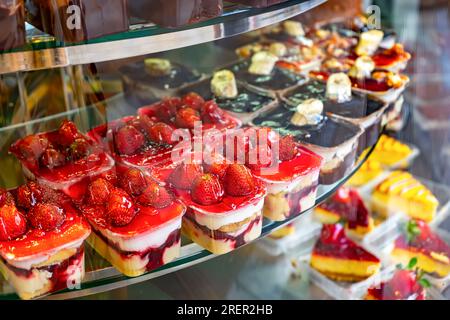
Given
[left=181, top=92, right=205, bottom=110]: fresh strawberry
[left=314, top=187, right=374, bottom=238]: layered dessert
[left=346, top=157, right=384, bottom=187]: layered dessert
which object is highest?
[left=181, top=92, right=205, bottom=110]: fresh strawberry

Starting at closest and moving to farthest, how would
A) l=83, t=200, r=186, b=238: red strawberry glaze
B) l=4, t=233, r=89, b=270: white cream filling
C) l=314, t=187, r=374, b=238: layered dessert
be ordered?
1. l=4, t=233, r=89, b=270: white cream filling
2. l=83, t=200, r=186, b=238: red strawberry glaze
3. l=314, t=187, r=374, b=238: layered dessert

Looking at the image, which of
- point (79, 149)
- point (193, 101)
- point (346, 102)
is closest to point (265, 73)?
point (346, 102)

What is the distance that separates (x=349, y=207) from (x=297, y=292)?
0.51 meters

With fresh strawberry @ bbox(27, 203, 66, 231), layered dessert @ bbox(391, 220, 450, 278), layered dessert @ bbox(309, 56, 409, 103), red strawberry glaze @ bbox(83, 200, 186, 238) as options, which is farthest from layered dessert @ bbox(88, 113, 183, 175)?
layered dessert @ bbox(391, 220, 450, 278)

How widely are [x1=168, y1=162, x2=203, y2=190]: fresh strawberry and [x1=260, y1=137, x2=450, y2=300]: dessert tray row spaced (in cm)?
114

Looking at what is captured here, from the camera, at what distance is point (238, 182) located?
141 centimetres

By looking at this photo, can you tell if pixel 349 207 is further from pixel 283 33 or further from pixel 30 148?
pixel 30 148

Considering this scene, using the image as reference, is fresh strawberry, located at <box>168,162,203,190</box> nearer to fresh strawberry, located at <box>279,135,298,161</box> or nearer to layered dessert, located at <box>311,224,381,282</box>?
fresh strawberry, located at <box>279,135,298,161</box>

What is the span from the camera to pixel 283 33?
2648 millimetres

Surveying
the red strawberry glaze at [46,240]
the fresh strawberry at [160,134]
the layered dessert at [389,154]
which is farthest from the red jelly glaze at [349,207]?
the red strawberry glaze at [46,240]

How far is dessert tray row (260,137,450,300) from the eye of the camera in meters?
2.33

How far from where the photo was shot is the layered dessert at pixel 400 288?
2248mm

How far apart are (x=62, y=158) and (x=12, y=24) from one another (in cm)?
51

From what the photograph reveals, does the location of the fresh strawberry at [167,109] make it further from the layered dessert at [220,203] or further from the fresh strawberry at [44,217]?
the fresh strawberry at [44,217]
